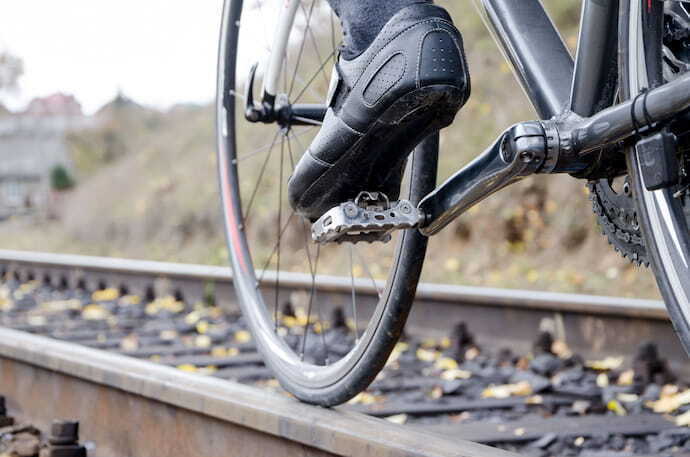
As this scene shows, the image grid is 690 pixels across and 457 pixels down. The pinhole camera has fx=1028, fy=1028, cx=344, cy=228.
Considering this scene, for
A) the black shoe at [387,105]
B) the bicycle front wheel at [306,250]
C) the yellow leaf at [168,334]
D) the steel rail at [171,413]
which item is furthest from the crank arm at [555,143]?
the yellow leaf at [168,334]

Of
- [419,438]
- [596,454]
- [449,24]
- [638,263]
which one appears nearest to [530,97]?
[449,24]

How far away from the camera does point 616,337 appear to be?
3.72 meters

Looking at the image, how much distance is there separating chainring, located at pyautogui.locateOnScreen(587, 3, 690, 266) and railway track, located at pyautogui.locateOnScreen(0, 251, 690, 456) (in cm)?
40

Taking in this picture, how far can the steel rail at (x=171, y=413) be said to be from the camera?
1847 mm

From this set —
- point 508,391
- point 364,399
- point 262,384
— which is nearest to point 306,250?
point 364,399

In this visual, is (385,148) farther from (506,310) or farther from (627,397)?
(506,310)

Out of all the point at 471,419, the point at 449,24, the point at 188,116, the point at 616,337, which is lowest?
the point at 471,419

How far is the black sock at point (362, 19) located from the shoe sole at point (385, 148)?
157 millimetres

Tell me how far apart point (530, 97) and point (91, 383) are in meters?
1.66

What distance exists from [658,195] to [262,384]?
2.37 metres

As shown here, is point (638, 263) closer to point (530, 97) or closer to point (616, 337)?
point (530, 97)

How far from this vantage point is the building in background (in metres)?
35.5

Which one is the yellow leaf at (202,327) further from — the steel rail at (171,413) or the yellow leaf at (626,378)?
the yellow leaf at (626,378)

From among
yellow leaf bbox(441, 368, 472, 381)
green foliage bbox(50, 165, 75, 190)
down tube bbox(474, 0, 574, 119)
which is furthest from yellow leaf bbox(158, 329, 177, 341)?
green foliage bbox(50, 165, 75, 190)
